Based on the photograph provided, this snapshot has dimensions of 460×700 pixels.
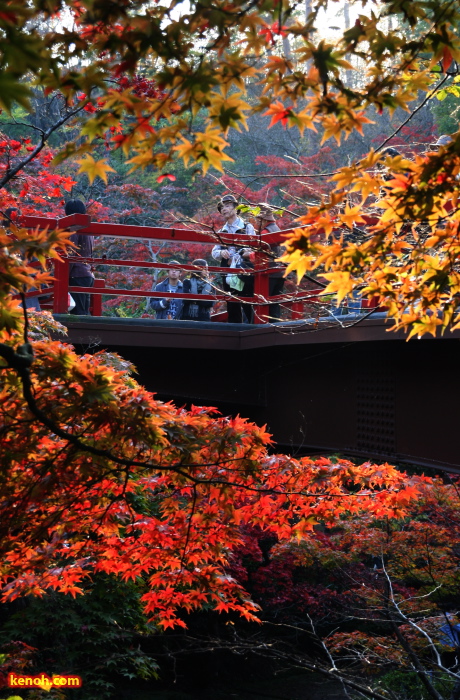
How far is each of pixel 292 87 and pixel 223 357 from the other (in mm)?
5949

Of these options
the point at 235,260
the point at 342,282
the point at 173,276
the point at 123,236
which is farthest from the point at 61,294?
the point at 342,282

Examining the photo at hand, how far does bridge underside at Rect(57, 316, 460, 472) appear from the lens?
6328mm

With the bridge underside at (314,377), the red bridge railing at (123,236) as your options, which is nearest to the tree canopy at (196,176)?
the bridge underside at (314,377)

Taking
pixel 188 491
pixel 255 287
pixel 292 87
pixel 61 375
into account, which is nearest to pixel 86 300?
pixel 255 287

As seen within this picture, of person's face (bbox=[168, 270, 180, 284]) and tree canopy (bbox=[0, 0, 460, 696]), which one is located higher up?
person's face (bbox=[168, 270, 180, 284])

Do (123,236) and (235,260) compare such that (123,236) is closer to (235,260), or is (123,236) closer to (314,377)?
(235,260)

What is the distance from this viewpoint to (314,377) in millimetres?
8086

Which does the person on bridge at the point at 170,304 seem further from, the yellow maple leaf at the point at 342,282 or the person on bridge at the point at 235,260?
the yellow maple leaf at the point at 342,282

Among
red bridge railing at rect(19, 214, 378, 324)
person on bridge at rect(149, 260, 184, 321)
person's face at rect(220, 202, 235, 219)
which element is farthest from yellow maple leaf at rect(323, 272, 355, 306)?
person on bridge at rect(149, 260, 184, 321)

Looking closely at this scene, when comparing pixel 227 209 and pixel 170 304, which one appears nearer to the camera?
pixel 227 209

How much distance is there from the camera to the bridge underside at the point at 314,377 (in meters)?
6.33

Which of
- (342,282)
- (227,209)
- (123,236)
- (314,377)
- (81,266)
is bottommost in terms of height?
(314,377)

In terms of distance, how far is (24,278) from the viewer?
2.91m

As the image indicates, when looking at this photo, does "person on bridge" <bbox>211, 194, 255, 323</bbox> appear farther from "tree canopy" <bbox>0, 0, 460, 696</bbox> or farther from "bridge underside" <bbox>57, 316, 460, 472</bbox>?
"tree canopy" <bbox>0, 0, 460, 696</bbox>
